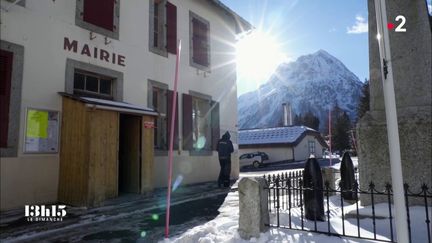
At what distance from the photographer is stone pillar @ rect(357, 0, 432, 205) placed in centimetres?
512

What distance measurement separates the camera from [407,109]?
17.6ft

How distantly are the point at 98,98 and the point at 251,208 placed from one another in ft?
20.6

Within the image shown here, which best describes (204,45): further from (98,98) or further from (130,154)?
(130,154)

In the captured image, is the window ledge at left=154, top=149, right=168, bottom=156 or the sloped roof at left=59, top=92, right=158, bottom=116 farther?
the window ledge at left=154, top=149, right=168, bottom=156

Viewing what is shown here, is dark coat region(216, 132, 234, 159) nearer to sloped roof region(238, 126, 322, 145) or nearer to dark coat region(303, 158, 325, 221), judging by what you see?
dark coat region(303, 158, 325, 221)

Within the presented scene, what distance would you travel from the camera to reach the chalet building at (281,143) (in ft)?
106

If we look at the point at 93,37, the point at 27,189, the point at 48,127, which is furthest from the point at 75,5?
the point at 27,189

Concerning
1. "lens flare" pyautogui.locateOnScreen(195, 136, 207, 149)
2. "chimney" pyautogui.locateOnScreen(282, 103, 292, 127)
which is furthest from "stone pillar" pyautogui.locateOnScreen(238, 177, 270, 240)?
"chimney" pyautogui.locateOnScreen(282, 103, 292, 127)

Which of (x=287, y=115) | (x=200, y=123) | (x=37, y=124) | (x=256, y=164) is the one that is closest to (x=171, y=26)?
(x=200, y=123)

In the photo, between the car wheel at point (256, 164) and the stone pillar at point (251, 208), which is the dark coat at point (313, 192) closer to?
the stone pillar at point (251, 208)

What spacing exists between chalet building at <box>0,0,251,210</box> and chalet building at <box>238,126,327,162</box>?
64.6 ft

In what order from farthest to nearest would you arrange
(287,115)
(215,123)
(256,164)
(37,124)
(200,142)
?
(287,115), (256,164), (215,123), (200,142), (37,124)

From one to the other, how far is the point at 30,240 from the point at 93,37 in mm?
5834

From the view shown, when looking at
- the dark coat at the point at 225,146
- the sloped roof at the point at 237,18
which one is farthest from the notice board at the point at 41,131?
the sloped roof at the point at 237,18
